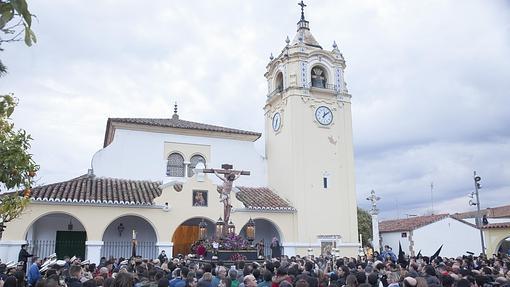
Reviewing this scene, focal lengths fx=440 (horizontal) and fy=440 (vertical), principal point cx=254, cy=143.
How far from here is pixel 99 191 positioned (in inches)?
796

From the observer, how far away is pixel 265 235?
80.0ft

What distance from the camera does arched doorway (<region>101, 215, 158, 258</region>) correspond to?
69.1ft

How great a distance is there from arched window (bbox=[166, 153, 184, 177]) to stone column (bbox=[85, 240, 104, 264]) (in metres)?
A: 6.34

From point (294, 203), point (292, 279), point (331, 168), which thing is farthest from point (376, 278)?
point (331, 168)

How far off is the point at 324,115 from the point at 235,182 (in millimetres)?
6415

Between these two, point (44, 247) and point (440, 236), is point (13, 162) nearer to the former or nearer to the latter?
point (44, 247)

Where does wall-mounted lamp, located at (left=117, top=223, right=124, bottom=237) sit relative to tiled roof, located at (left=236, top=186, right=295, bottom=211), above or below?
below

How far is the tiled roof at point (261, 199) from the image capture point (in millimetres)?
22222

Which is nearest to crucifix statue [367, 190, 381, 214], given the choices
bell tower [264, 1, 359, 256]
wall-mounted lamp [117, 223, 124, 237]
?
bell tower [264, 1, 359, 256]

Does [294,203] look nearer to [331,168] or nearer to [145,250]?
[331,168]

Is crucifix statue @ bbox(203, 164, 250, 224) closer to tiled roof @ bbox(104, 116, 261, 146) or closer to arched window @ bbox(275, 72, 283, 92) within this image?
tiled roof @ bbox(104, 116, 261, 146)

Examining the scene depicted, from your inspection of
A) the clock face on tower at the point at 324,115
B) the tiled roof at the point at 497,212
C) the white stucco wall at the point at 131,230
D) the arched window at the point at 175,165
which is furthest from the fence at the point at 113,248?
the tiled roof at the point at 497,212

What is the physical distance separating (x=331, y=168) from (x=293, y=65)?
6.31 m

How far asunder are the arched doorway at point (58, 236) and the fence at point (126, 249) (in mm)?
1122
